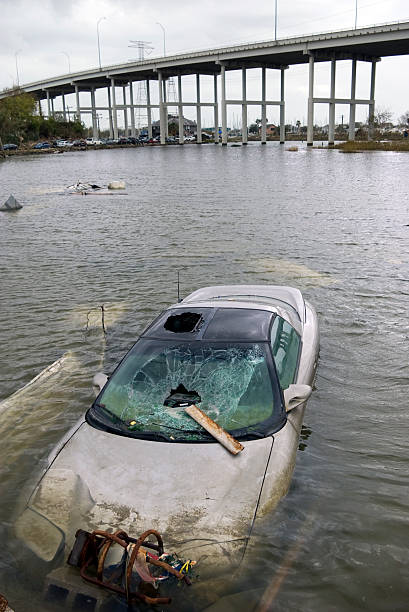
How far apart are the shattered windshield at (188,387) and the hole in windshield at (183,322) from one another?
0.28 metres

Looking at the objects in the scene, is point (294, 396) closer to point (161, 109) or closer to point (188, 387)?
point (188, 387)

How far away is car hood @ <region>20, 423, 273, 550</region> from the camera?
3555mm

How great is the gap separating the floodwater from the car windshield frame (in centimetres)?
64

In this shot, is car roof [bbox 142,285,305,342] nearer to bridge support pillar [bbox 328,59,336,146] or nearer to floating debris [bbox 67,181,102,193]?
floating debris [bbox 67,181,102,193]

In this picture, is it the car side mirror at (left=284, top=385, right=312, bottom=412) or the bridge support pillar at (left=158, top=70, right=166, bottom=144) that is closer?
the car side mirror at (left=284, top=385, right=312, bottom=412)

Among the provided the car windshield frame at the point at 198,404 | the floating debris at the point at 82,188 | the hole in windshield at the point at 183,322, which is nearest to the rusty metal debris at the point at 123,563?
the car windshield frame at the point at 198,404

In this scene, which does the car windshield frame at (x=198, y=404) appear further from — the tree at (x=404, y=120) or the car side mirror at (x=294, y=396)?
the tree at (x=404, y=120)

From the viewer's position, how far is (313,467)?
5.21 meters

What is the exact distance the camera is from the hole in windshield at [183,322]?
17.5ft

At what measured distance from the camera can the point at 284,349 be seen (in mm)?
5422

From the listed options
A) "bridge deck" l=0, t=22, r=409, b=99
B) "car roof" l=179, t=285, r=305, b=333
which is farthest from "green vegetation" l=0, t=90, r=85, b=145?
"car roof" l=179, t=285, r=305, b=333

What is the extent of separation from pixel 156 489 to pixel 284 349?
2.17m

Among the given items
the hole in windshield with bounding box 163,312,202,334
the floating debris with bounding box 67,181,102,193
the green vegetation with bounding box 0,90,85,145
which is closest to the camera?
the hole in windshield with bounding box 163,312,202,334

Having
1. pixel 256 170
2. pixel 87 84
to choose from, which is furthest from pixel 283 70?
pixel 256 170
